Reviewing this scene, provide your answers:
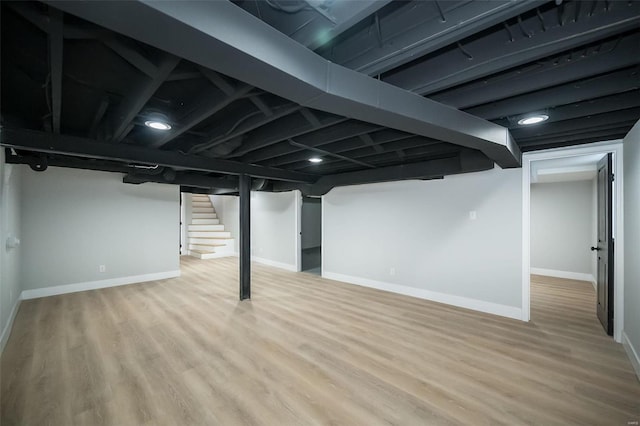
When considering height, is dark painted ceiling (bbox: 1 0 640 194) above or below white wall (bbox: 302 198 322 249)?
above

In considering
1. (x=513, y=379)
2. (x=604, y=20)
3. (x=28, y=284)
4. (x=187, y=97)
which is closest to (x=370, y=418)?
(x=513, y=379)

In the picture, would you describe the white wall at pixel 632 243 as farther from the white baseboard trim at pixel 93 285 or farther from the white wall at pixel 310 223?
the white baseboard trim at pixel 93 285

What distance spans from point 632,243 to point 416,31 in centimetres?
302

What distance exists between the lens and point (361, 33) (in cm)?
147

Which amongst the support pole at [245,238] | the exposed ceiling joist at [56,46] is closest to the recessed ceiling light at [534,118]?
the exposed ceiling joist at [56,46]

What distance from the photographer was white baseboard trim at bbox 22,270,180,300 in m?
4.28

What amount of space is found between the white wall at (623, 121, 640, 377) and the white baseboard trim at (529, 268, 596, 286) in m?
3.07

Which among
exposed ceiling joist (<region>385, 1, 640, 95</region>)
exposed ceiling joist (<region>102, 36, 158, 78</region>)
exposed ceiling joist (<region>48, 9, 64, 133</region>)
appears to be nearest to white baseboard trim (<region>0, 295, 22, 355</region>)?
exposed ceiling joist (<region>48, 9, 64, 133</region>)

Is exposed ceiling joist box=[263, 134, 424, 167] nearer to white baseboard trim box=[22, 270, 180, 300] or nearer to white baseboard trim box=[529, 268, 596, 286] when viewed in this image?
white baseboard trim box=[22, 270, 180, 300]

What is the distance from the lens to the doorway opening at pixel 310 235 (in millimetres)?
6750

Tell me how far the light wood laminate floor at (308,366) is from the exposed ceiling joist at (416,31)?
88.6 inches

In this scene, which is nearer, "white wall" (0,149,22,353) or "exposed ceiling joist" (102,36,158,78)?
"exposed ceiling joist" (102,36,158,78)

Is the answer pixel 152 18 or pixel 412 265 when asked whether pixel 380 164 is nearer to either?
pixel 412 265

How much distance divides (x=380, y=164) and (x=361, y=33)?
2994mm
